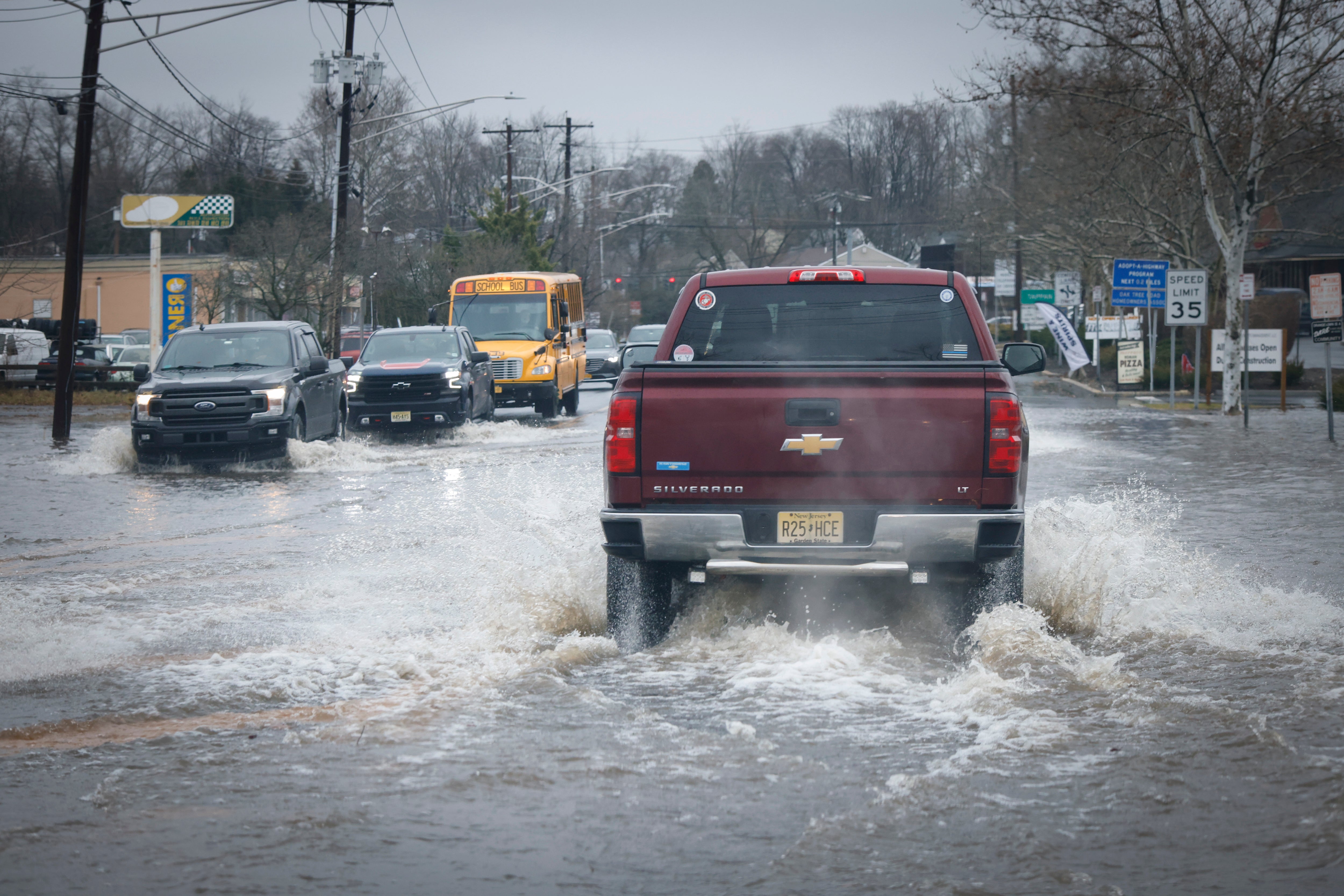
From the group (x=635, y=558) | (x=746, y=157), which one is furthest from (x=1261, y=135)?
(x=746, y=157)

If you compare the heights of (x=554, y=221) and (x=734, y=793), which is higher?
(x=554, y=221)

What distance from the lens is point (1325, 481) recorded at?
1596 centimetres

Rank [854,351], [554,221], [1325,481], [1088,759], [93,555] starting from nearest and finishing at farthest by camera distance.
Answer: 1. [1088,759]
2. [854,351]
3. [93,555]
4. [1325,481]
5. [554,221]

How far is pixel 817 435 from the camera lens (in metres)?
6.67

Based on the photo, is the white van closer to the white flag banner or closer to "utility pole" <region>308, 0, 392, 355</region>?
"utility pole" <region>308, 0, 392, 355</region>

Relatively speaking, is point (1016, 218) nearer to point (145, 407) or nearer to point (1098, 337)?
point (1098, 337)

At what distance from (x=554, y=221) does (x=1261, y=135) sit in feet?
164

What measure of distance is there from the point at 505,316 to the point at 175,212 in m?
7.41

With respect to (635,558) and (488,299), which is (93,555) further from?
(488,299)

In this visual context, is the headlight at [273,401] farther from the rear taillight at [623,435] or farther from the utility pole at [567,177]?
the utility pole at [567,177]

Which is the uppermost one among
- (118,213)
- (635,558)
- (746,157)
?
(746,157)

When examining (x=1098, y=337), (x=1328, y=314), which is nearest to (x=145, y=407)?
(x=1328, y=314)

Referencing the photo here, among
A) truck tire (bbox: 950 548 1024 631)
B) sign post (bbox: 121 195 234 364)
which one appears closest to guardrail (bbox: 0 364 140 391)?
sign post (bbox: 121 195 234 364)

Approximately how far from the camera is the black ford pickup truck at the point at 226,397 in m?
17.3
